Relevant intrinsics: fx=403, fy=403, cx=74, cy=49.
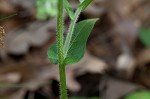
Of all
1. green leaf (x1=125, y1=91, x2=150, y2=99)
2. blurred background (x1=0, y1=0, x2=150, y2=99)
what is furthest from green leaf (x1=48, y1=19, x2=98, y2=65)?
green leaf (x1=125, y1=91, x2=150, y2=99)

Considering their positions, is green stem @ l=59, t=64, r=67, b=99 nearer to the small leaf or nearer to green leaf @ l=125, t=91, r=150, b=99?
the small leaf

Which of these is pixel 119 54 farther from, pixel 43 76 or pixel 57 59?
pixel 57 59

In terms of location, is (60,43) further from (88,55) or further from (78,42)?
(88,55)

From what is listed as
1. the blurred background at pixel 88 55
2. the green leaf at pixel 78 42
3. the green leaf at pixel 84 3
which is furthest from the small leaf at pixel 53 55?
the blurred background at pixel 88 55

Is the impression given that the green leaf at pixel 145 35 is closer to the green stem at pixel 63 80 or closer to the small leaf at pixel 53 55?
the small leaf at pixel 53 55

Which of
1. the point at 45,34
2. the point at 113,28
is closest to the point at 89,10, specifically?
the point at 113,28

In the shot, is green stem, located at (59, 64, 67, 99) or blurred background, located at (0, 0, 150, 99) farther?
blurred background, located at (0, 0, 150, 99)

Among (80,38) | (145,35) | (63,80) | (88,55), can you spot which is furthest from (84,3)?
(145,35)
